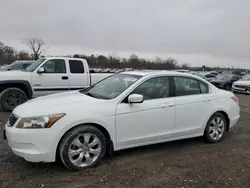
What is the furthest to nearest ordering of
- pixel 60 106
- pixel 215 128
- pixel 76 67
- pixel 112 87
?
1. pixel 76 67
2. pixel 215 128
3. pixel 112 87
4. pixel 60 106

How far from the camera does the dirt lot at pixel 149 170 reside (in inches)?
132

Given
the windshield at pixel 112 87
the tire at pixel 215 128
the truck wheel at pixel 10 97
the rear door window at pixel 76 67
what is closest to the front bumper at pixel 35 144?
the windshield at pixel 112 87

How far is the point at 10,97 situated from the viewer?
7914mm

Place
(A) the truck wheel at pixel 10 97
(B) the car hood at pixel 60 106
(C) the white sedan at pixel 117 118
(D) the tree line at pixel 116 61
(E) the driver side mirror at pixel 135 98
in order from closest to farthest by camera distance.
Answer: (C) the white sedan at pixel 117 118 → (B) the car hood at pixel 60 106 → (E) the driver side mirror at pixel 135 98 → (A) the truck wheel at pixel 10 97 → (D) the tree line at pixel 116 61

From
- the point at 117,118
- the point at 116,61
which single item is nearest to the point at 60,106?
the point at 117,118

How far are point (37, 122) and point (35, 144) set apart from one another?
0.31m

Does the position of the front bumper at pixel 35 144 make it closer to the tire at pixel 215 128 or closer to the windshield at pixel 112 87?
the windshield at pixel 112 87

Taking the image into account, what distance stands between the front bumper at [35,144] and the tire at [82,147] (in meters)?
0.18

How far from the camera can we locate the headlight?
11.3ft

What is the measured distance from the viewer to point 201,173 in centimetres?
371

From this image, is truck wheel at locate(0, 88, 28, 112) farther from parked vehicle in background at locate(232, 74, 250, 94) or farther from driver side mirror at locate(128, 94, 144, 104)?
parked vehicle in background at locate(232, 74, 250, 94)

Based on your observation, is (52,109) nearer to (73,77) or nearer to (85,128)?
(85,128)

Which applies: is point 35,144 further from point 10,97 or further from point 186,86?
point 10,97

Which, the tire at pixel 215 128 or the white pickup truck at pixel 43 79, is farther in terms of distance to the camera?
the white pickup truck at pixel 43 79
